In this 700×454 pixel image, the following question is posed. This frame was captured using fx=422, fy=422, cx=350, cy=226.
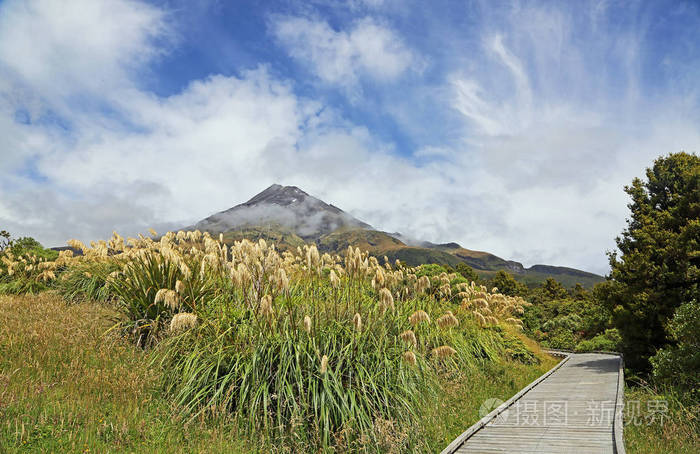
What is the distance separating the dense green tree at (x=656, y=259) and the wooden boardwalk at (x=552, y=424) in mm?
4737

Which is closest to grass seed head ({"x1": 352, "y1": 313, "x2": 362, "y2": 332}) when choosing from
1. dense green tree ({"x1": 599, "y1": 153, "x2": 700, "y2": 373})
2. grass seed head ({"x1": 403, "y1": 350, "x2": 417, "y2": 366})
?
grass seed head ({"x1": 403, "y1": 350, "x2": 417, "y2": 366})

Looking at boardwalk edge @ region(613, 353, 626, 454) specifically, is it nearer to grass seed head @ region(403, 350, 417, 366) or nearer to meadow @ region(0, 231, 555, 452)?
meadow @ region(0, 231, 555, 452)

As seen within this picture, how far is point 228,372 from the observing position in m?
6.06

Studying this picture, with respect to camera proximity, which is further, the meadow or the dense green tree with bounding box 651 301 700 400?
the dense green tree with bounding box 651 301 700 400

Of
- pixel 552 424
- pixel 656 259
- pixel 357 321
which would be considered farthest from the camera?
pixel 656 259

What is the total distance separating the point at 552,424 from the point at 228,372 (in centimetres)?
600

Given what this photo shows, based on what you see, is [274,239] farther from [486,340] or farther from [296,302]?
[486,340]

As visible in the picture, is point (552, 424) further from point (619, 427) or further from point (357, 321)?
point (357, 321)

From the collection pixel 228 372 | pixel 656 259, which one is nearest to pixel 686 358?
pixel 656 259

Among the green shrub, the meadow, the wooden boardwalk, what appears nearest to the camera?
the meadow

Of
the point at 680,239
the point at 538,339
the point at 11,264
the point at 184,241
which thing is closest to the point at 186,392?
the point at 184,241

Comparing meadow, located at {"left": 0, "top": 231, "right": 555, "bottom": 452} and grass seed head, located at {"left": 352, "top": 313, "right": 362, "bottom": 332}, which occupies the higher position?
grass seed head, located at {"left": 352, "top": 313, "right": 362, "bottom": 332}

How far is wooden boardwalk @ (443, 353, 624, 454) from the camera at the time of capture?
255 inches

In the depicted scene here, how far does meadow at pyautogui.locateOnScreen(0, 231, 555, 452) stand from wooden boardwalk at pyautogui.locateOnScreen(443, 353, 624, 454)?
1.62ft
